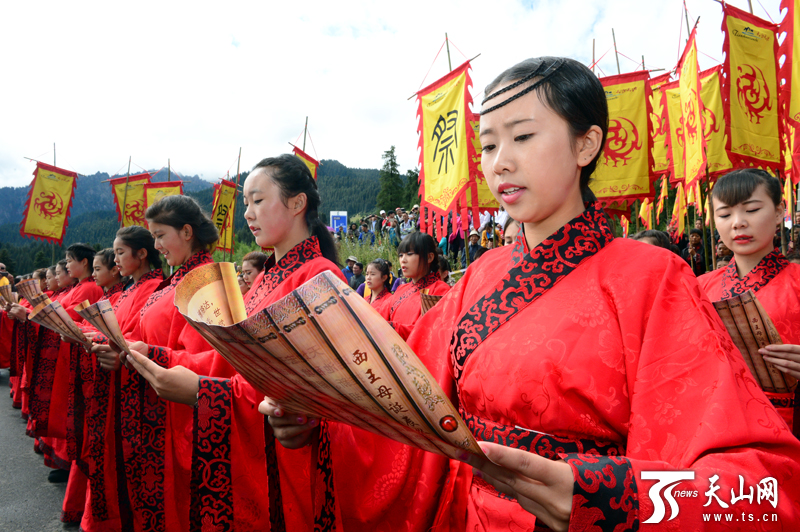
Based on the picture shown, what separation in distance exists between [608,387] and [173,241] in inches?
98.9

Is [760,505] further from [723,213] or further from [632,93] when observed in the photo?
[632,93]

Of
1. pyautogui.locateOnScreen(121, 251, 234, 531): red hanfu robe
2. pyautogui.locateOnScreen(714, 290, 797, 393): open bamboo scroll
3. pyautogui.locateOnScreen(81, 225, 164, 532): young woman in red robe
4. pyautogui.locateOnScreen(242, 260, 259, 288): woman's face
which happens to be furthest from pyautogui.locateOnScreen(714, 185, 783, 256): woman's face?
pyautogui.locateOnScreen(242, 260, 259, 288): woman's face

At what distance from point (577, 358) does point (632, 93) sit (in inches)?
203

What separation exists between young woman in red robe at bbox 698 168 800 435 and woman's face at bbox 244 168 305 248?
2.02 m

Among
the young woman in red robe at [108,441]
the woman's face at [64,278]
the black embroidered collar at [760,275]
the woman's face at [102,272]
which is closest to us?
the black embroidered collar at [760,275]

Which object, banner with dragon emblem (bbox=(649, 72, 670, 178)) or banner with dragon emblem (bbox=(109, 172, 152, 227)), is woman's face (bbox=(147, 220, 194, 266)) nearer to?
banner with dragon emblem (bbox=(649, 72, 670, 178))

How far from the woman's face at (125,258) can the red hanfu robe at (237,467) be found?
2345 mm

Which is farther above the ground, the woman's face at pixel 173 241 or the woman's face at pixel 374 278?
the woman's face at pixel 173 241

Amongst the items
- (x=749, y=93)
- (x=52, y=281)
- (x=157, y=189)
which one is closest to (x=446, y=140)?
(x=749, y=93)

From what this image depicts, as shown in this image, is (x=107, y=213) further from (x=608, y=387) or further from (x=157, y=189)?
(x=608, y=387)

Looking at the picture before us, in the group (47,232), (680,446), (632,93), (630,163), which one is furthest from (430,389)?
(47,232)

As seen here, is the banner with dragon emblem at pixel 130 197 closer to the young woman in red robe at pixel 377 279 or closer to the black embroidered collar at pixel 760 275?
the young woman in red robe at pixel 377 279

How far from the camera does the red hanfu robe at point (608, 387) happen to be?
681 millimetres

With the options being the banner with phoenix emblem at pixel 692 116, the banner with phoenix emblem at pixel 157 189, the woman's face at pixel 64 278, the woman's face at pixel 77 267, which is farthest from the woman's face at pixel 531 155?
the banner with phoenix emblem at pixel 157 189
